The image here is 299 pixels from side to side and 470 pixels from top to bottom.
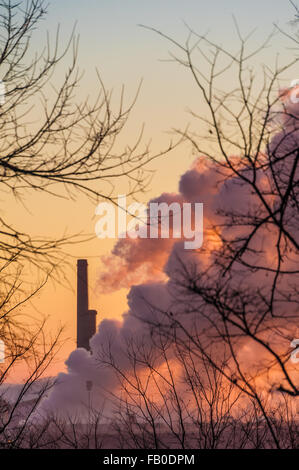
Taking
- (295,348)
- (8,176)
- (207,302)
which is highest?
(8,176)

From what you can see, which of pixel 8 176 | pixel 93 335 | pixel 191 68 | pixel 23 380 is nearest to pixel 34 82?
pixel 8 176

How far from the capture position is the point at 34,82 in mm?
5754

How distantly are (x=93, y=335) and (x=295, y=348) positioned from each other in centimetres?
5149

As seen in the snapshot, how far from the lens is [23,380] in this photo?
10492mm

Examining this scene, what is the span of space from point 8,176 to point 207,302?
1879mm

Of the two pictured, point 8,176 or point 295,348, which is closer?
point 295,348

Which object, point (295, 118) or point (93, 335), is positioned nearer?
point (295, 118)

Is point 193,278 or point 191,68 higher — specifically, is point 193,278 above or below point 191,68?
below

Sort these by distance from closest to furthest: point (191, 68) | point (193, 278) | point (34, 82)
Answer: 1. point (193, 278)
2. point (191, 68)
3. point (34, 82)
